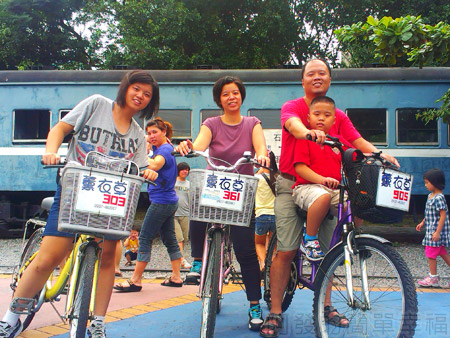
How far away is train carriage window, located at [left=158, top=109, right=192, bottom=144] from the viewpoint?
33.1ft

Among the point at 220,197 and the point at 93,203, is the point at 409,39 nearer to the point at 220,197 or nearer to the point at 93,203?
the point at 220,197

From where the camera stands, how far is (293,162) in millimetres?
3375

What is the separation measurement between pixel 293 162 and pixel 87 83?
26.2 feet

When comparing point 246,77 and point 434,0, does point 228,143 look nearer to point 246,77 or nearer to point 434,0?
point 246,77

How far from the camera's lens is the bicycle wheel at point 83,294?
2525 millimetres

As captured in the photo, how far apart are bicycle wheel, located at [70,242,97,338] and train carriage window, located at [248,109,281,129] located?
24.8 ft

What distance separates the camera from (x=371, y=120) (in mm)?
10078

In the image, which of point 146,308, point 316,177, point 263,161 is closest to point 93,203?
point 263,161

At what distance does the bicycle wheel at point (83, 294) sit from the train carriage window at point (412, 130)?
8.71 metres

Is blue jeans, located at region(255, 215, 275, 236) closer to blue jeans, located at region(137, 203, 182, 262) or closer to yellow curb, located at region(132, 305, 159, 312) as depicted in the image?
blue jeans, located at region(137, 203, 182, 262)

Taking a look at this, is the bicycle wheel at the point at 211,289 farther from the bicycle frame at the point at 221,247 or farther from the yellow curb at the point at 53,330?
the yellow curb at the point at 53,330

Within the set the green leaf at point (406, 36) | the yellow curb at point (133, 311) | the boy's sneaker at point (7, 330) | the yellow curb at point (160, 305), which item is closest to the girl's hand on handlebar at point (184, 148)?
the boy's sneaker at point (7, 330)

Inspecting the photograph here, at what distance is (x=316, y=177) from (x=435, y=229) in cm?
338

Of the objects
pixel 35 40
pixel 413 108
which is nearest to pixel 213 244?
Answer: pixel 413 108
